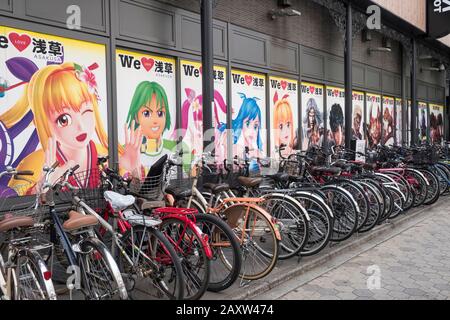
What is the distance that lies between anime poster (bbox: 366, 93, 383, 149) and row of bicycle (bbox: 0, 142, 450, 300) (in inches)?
294

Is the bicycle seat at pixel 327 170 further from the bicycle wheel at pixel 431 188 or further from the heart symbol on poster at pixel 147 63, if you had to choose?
the bicycle wheel at pixel 431 188

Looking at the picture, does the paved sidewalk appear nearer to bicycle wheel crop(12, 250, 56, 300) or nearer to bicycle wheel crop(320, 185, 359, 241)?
bicycle wheel crop(320, 185, 359, 241)

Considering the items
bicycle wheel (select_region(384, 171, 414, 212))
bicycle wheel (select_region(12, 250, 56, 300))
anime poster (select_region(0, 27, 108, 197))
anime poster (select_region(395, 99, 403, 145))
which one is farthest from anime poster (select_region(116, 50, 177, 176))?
anime poster (select_region(395, 99, 403, 145))

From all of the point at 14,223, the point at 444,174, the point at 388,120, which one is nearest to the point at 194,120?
the point at 14,223

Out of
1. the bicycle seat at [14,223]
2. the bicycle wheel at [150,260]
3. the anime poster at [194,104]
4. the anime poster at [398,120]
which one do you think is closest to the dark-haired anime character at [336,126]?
the anime poster at [398,120]

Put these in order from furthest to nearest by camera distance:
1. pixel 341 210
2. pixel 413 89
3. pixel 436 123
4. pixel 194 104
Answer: pixel 436 123, pixel 413 89, pixel 194 104, pixel 341 210

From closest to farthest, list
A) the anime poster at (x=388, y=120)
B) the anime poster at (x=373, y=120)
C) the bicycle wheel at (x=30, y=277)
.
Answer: the bicycle wheel at (x=30, y=277), the anime poster at (x=373, y=120), the anime poster at (x=388, y=120)

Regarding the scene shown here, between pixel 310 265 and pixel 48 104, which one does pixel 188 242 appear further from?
pixel 48 104

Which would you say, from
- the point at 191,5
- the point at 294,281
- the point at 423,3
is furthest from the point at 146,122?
the point at 423,3

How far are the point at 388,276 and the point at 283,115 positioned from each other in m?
5.67

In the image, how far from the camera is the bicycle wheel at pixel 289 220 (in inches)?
198

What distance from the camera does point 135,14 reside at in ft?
21.5

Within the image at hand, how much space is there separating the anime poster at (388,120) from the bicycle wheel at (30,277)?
44.2ft

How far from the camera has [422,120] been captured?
59.9ft
